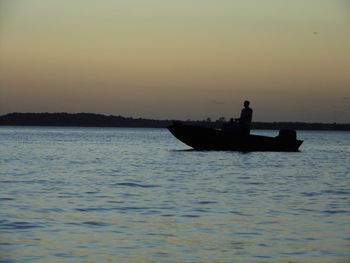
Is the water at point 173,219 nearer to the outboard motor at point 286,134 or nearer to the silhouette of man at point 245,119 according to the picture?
the silhouette of man at point 245,119

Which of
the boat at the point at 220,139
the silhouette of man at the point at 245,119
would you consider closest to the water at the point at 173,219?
the silhouette of man at the point at 245,119

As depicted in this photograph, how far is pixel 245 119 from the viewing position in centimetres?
3994

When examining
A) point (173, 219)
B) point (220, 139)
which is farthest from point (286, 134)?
point (173, 219)

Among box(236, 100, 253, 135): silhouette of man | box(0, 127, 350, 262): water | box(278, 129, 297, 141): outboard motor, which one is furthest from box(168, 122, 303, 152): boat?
box(0, 127, 350, 262): water

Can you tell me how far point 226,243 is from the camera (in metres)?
11.9

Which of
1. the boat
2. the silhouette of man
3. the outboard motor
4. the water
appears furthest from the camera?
the outboard motor

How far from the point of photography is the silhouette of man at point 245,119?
39.2 metres

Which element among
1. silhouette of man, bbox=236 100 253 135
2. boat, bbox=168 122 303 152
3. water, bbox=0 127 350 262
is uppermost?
silhouette of man, bbox=236 100 253 135

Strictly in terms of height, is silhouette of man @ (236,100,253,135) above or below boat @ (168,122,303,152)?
above

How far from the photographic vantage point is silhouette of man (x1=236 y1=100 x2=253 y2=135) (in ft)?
128

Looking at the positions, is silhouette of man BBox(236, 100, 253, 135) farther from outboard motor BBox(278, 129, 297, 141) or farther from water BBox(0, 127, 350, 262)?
water BBox(0, 127, 350, 262)

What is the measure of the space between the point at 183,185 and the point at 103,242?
11140mm

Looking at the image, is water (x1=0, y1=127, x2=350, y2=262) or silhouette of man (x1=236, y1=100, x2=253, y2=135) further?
silhouette of man (x1=236, y1=100, x2=253, y2=135)

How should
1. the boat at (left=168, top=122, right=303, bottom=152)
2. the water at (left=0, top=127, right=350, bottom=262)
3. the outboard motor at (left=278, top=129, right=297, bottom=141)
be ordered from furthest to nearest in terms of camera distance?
the outboard motor at (left=278, top=129, right=297, bottom=141) → the boat at (left=168, top=122, right=303, bottom=152) → the water at (left=0, top=127, right=350, bottom=262)
